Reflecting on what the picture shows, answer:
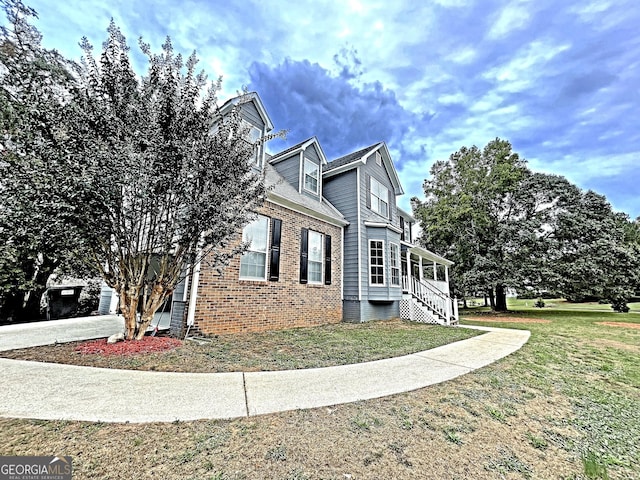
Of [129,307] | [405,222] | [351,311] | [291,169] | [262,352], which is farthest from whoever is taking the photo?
[405,222]

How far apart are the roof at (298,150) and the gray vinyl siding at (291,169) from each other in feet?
0.65

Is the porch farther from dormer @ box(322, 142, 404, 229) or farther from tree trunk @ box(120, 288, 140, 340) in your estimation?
tree trunk @ box(120, 288, 140, 340)

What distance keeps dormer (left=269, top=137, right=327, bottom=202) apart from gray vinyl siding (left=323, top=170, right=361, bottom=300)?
36.8 inches

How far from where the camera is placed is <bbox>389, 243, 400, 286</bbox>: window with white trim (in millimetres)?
12234

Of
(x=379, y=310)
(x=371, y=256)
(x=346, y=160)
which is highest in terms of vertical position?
(x=346, y=160)

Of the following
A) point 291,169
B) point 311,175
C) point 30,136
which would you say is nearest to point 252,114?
point 291,169

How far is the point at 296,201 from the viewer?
957cm

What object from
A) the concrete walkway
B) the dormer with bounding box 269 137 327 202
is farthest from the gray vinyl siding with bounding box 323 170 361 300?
the concrete walkway

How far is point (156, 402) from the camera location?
3.01 m

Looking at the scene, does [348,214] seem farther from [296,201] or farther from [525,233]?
[525,233]

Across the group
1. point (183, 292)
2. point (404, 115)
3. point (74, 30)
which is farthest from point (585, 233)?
point (74, 30)

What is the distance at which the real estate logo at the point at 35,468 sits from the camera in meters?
1.88

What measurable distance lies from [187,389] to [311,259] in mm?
7118

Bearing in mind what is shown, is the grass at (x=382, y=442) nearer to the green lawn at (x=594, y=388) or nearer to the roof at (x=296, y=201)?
the green lawn at (x=594, y=388)
